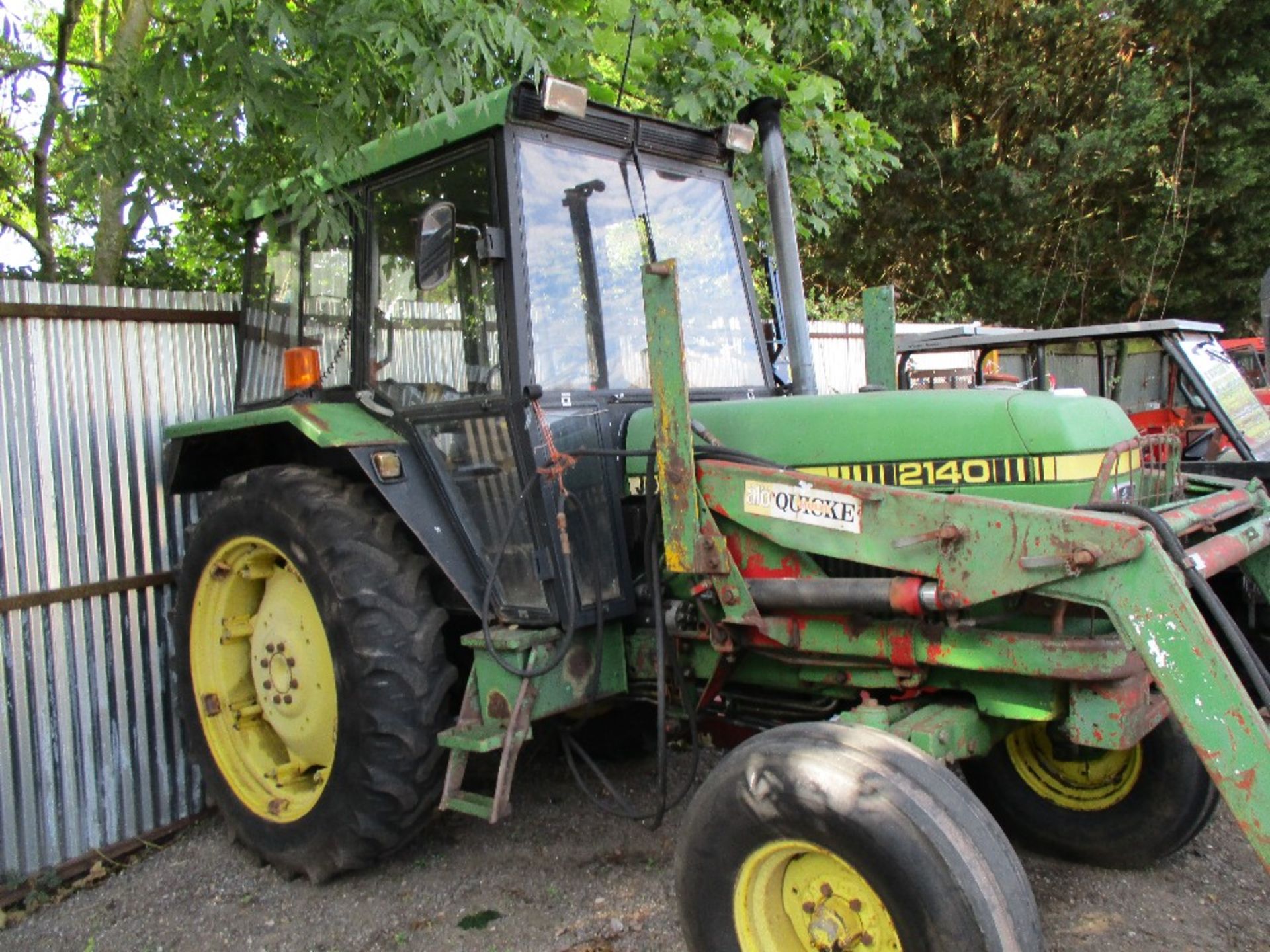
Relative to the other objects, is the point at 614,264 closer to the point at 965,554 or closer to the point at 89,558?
the point at 965,554

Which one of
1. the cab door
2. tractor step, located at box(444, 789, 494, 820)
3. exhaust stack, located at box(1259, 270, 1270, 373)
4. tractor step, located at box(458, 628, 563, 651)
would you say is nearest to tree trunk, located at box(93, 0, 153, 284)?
the cab door

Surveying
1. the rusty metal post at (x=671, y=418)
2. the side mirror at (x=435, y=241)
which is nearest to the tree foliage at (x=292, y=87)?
the side mirror at (x=435, y=241)

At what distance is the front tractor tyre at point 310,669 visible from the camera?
3.37 meters

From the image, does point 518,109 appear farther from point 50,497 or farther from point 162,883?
point 162,883

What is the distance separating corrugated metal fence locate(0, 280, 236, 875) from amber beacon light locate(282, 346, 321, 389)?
0.83 meters

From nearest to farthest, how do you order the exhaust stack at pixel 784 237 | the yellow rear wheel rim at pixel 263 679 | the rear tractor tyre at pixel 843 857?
the rear tractor tyre at pixel 843 857
the yellow rear wheel rim at pixel 263 679
the exhaust stack at pixel 784 237

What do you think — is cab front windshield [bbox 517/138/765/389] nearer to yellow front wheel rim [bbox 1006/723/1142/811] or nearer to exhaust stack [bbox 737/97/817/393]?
exhaust stack [bbox 737/97/817/393]

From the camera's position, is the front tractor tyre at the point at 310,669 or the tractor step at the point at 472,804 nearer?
the tractor step at the point at 472,804

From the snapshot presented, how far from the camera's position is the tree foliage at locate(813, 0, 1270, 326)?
46.7ft

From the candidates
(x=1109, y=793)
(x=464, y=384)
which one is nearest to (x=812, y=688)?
(x=1109, y=793)

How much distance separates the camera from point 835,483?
2.83m

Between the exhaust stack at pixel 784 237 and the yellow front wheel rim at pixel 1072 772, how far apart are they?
1462 mm

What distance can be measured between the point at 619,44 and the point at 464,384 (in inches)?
102

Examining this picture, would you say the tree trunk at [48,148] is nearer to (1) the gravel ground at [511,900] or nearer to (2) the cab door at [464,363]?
(2) the cab door at [464,363]
